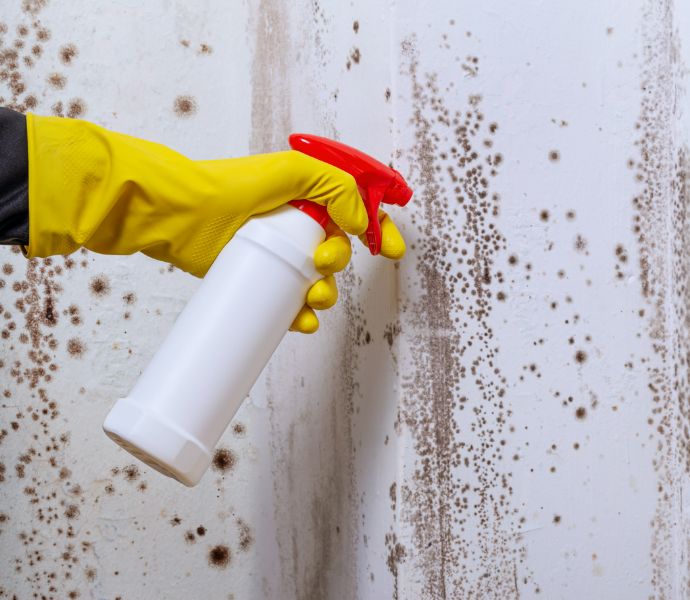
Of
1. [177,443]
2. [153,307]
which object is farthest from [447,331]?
[153,307]

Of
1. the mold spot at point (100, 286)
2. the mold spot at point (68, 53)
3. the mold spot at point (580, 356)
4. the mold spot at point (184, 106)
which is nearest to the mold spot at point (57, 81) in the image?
the mold spot at point (68, 53)

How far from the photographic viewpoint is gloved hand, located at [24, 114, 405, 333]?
69 centimetres

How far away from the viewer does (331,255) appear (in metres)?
0.68

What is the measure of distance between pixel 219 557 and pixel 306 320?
52 cm

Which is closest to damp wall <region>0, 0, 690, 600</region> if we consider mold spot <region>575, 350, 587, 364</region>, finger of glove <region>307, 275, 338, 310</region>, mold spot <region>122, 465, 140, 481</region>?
mold spot <region>575, 350, 587, 364</region>

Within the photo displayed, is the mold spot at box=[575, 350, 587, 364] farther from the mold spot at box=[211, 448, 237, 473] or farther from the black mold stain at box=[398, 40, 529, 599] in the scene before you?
the mold spot at box=[211, 448, 237, 473]

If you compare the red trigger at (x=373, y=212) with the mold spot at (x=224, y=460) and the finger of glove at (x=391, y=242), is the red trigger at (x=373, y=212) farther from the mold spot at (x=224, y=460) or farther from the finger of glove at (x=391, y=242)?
the mold spot at (x=224, y=460)

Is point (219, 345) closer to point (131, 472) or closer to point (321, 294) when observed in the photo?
point (321, 294)

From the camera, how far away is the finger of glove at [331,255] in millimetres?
683

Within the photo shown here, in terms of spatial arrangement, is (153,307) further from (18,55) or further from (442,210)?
(442,210)

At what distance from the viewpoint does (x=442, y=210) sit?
0.79 m

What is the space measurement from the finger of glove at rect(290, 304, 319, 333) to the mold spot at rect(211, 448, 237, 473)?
1.43 ft

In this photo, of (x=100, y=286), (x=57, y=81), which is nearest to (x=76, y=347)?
(x=100, y=286)

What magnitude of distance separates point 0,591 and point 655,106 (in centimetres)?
102
